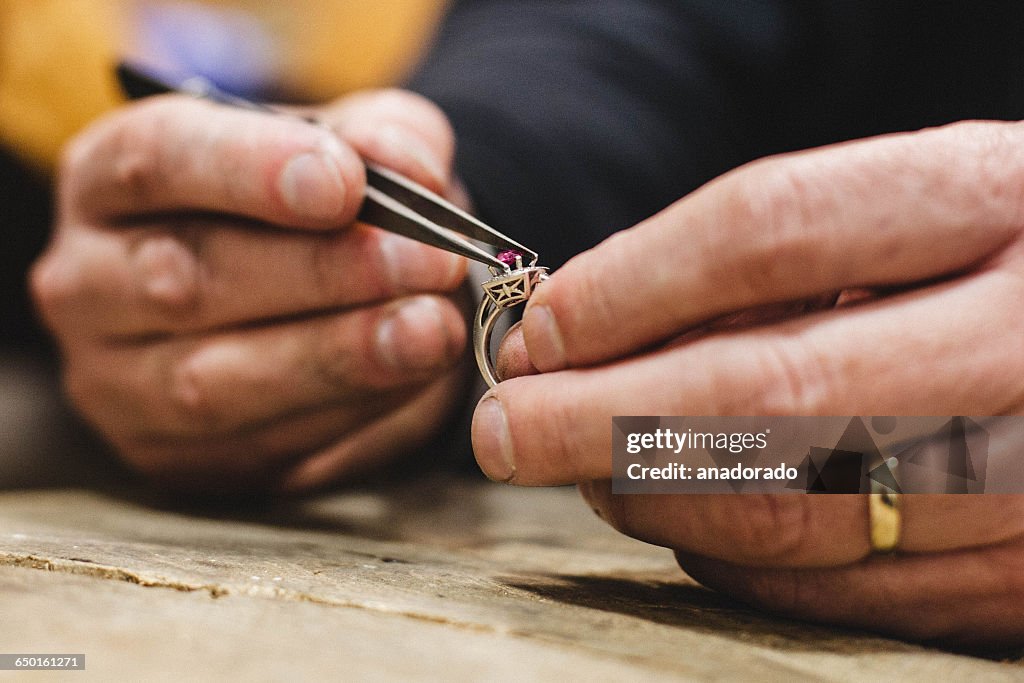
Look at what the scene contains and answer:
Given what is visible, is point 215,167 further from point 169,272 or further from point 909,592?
point 909,592

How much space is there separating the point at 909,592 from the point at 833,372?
218mm

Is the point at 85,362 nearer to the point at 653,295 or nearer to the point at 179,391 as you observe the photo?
the point at 179,391

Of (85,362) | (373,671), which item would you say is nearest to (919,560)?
(373,671)

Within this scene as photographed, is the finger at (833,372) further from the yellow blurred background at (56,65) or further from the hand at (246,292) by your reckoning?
the yellow blurred background at (56,65)

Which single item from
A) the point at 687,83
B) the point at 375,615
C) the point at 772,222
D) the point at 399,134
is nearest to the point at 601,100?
the point at 687,83

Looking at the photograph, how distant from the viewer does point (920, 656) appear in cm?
60

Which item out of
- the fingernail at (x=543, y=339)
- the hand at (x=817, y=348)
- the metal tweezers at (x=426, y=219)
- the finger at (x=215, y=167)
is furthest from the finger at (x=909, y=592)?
the finger at (x=215, y=167)

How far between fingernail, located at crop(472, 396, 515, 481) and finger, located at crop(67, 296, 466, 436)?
332 mm

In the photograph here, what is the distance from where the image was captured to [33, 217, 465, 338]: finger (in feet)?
3.23

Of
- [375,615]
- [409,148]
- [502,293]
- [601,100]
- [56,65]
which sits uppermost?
[56,65]

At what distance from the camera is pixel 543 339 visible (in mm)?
670

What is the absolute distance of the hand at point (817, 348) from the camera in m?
Answer: 0.59

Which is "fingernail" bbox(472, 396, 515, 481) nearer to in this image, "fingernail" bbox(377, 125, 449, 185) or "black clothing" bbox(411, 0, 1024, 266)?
"fingernail" bbox(377, 125, 449, 185)

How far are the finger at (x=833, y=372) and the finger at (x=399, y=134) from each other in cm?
48
